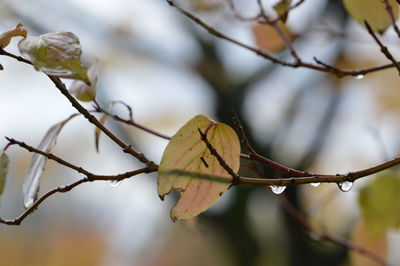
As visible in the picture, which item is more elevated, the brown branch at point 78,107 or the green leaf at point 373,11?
the green leaf at point 373,11

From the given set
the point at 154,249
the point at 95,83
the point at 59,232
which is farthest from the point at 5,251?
the point at 95,83

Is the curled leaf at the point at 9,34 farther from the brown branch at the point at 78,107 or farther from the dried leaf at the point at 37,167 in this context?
the dried leaf at the point at 37,167

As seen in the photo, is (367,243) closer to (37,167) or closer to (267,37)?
(267,37)

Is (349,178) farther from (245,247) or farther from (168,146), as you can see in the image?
(245,247)

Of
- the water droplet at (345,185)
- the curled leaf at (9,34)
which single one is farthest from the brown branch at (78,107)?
the water droplet at (345,185)

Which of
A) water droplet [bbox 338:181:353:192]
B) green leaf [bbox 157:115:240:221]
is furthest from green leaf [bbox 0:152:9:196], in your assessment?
water droplet [bbox 338:181:353:192]

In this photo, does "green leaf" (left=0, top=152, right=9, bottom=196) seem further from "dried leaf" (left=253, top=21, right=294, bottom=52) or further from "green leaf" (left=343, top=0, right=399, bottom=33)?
"dried leaf" (left=253, top=21, right=294, bottom=52)
